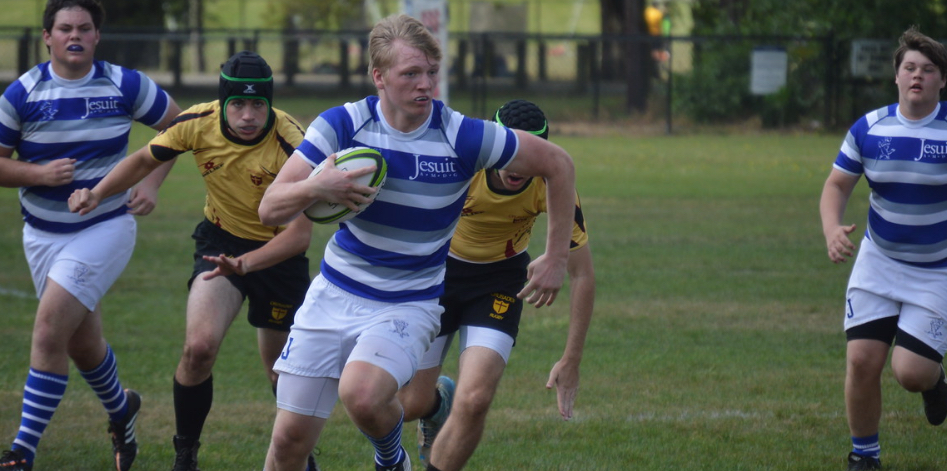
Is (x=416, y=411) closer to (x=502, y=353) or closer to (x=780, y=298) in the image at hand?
(x=502, y=353)

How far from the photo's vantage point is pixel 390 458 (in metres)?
4.70

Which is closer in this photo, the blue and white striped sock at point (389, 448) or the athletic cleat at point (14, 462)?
the blue and white striped sock at point (389, 448)

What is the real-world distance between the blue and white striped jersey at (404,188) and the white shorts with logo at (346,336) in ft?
0.18

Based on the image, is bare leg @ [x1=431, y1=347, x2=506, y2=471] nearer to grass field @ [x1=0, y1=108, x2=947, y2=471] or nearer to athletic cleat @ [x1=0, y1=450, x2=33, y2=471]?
grass field @ [x1=0, y1=108, x2=947, y2=471]

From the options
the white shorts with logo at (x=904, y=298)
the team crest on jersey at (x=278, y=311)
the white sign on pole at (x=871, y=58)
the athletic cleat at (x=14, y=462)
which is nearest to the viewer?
the athletic cleat at (x=14, y=462)

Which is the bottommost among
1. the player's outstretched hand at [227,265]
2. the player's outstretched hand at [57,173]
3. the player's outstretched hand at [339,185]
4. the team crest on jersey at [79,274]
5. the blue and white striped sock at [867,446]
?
Result: the blue and white striped sock at [867,446]

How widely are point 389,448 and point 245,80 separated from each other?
1.86 m

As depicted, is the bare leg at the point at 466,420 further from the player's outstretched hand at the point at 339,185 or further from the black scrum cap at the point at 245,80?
the black scrum cap at the point at 245,80

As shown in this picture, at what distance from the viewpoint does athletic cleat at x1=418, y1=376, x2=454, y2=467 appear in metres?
5.91

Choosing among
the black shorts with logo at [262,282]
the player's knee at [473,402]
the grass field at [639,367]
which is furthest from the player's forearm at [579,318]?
the black shorts with logo at [262,282]

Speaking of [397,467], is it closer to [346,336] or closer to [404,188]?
[346,336]

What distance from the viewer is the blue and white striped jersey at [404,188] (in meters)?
4.21

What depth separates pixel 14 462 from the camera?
5.32m

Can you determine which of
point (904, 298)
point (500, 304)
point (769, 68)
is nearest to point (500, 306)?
point (500, 304)
